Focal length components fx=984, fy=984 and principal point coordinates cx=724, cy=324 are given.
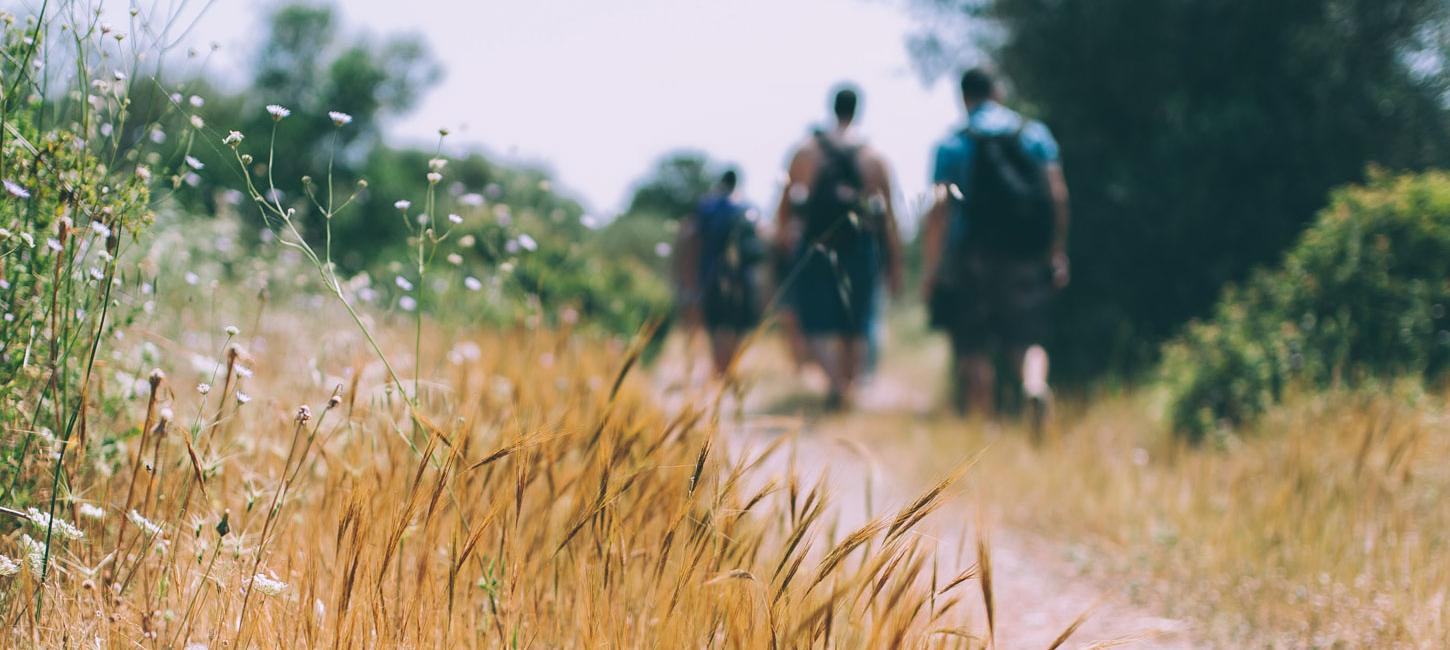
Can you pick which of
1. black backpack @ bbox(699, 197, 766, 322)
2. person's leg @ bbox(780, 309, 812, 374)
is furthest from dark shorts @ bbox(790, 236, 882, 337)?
black backpack @ bbox(699, 197, 766, 322)

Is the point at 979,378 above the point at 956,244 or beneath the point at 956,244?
beneath

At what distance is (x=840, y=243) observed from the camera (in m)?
5.85

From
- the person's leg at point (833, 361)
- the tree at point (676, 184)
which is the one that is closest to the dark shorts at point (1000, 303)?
the person's leg at point (833, 361)

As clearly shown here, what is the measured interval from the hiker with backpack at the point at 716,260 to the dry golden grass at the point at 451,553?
4819 millimetres

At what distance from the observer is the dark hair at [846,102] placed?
678 centimetres

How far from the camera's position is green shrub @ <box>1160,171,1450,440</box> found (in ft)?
15.9

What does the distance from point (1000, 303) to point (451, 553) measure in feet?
15.4

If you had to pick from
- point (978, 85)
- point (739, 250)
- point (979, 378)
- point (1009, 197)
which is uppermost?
point (978, 85)

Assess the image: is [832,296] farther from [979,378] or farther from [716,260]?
[979,378]

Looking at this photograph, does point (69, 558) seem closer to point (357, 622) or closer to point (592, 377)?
point (357, 622)

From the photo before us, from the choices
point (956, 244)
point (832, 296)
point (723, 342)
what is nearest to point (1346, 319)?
point (956, 244)

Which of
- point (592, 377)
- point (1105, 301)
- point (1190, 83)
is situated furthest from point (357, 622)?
point (1190, 83)

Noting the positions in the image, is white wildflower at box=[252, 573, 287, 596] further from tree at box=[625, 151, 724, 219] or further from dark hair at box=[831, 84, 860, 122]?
tree at box=[625, 151, 724, 219]

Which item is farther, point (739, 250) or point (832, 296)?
point (832, 296)
